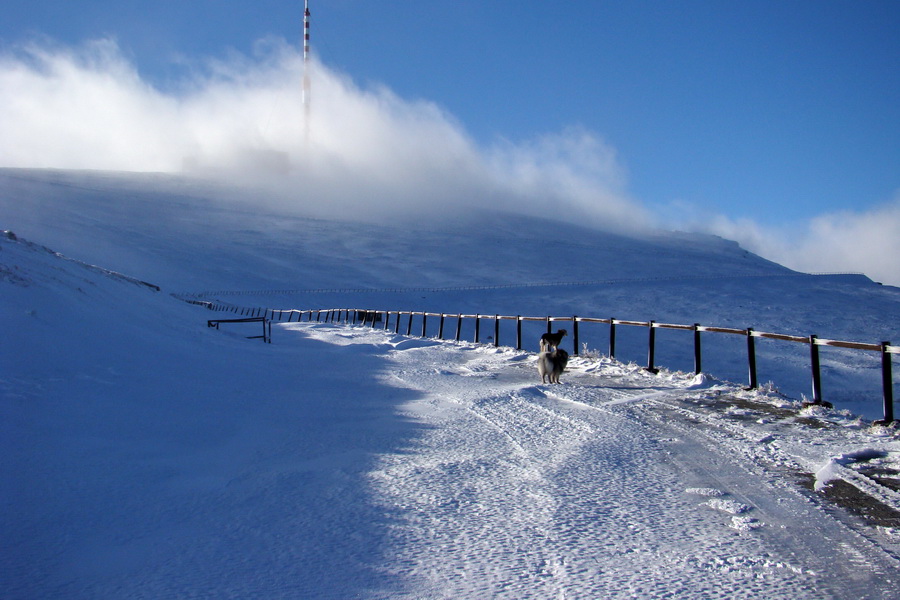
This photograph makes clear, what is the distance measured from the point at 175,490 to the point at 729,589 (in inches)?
128

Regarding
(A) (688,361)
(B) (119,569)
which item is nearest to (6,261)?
(B) (119,569)

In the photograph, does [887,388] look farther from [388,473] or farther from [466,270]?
[466,270]

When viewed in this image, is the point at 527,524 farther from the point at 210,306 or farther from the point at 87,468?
the point at 210,306

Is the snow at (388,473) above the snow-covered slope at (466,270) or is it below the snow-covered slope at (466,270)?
below

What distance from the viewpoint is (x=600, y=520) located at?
152 inches

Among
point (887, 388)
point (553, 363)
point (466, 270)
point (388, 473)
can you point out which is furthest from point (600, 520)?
point (466, 270)

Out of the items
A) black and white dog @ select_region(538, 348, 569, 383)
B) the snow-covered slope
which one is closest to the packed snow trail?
black and white dog @ select_region(538, 348, 569, 383)

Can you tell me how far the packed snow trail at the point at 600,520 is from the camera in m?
3.05

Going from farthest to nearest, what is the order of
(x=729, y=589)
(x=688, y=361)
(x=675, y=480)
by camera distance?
(x=688, y=361), (x=675, y=480), (x=729, y=589)

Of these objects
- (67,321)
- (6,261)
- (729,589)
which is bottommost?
(729,589)

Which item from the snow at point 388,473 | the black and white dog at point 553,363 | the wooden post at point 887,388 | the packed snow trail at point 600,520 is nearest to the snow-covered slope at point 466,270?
the black and white dog at point 553,363

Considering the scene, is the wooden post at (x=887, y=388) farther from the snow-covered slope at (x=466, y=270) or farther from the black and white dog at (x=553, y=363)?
the snow-covered slope at (x=466, y=270)

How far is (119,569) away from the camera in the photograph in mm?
3111

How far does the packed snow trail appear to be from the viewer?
120 inches
